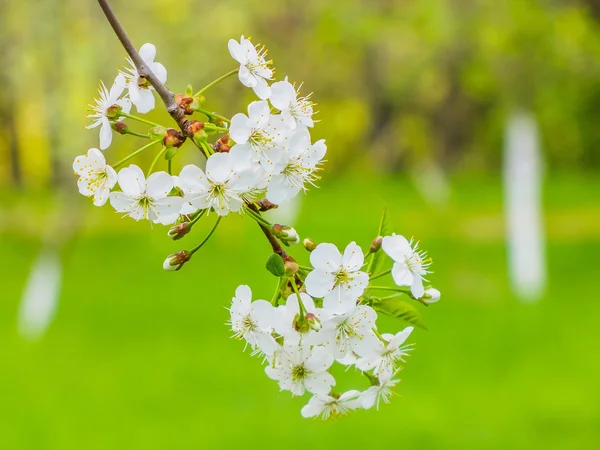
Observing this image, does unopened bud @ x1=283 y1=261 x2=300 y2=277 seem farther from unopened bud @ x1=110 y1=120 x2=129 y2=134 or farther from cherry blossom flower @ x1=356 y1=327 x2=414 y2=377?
unopened bud @ x1=110 y1=120 x2=129 y2=134

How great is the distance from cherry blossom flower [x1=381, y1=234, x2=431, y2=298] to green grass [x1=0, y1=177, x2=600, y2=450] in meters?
4.52

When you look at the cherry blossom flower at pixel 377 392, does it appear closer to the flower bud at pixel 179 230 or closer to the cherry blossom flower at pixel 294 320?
the cherry blossom flower at pixel 294 320

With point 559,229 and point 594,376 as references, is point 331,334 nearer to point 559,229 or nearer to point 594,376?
point 594,376

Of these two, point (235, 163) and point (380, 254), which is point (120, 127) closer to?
point (235, 163)

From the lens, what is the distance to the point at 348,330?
1.06 meters

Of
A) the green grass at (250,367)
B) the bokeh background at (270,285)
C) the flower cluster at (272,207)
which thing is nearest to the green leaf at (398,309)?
the flower cluster at (272,207)

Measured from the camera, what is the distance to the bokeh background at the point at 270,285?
641 cm

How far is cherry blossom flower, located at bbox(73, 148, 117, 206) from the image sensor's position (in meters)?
1.15

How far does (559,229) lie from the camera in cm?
1495

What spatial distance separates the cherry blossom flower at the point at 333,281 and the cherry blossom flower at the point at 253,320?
2.6 inches

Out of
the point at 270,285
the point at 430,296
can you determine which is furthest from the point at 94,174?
the point at 270,285

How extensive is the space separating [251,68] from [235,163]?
0.69ft

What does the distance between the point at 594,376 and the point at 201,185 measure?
697 centimetres

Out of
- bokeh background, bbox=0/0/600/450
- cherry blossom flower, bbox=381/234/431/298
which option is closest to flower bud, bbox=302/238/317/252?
cherry blossom flower, bbox=381/234/431/298
